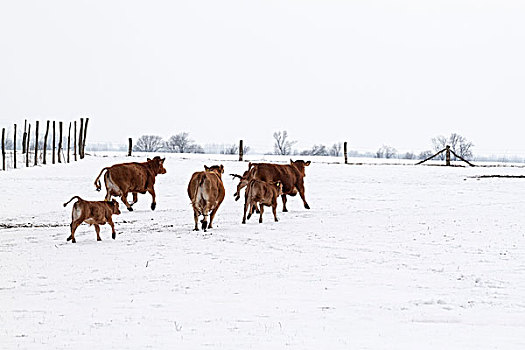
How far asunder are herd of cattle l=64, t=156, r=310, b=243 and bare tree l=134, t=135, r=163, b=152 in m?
102

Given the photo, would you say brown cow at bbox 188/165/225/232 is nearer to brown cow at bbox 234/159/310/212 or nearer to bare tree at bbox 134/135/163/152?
brown cow at bbox 234/159/310/212

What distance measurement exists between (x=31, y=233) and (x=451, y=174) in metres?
24.9

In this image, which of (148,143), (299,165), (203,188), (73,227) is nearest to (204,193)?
(203,188)

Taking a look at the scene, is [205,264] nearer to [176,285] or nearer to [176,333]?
[176,285]

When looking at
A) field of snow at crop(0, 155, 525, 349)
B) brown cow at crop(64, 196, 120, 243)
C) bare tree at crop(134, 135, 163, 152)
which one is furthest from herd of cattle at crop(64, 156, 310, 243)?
bare tree at crop(134, 135, 163, 152)

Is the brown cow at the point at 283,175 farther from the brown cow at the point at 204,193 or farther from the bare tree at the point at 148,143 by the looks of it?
the bare tree at the point at 148,143

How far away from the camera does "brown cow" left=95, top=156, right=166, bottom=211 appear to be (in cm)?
1977

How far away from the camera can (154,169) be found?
69.9 ft

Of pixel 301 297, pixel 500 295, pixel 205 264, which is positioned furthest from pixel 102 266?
pixel 500 295

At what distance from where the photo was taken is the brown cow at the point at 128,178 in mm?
19766

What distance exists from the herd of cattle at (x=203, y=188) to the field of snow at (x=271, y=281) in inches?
18.5

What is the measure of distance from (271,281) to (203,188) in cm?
553

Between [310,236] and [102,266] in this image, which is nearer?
[102,266]

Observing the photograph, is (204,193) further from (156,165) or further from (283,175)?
(156,165)
